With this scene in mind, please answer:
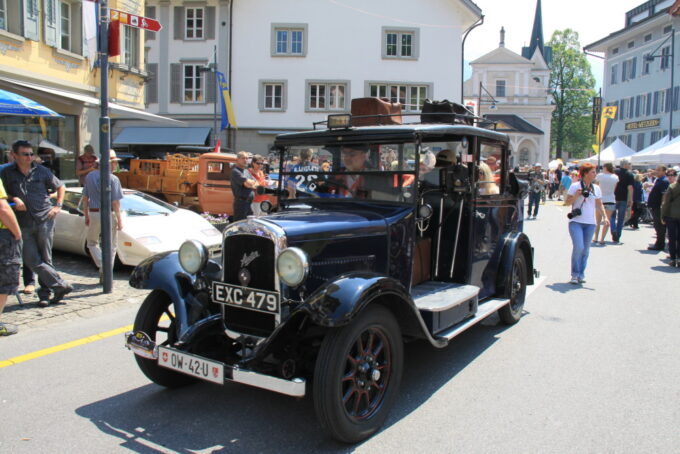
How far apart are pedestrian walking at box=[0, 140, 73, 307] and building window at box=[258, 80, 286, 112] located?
2331cm

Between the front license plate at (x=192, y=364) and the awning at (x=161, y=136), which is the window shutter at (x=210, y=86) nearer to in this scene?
the awning at (x=161, y=136)

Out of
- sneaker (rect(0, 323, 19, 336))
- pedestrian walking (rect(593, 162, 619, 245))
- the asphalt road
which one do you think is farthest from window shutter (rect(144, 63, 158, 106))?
sneaker (rect(0, 323, 19, 336))

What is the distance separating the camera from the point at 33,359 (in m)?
4.85

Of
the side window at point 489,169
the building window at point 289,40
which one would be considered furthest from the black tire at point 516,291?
the building window at point 289,40

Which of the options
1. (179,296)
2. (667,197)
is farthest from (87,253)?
(667,197)

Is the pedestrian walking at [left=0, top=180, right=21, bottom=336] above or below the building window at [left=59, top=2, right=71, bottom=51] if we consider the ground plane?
below

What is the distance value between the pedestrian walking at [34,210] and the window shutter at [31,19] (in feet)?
25.8

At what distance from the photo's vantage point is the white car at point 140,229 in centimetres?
823

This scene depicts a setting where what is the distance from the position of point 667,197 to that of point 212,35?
79.2ft

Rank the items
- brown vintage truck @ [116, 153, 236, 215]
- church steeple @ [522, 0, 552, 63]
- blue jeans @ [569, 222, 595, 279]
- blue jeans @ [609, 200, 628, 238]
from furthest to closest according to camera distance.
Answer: church steeple @ [522, 0, 552, 63] → brown vintage truck @ [116, 153, 236, 215] → blue jeans @ [609, 200, 628, 238] → blue jeans @ [569, 222, 595, 279]

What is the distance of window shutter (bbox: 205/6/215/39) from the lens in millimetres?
28891

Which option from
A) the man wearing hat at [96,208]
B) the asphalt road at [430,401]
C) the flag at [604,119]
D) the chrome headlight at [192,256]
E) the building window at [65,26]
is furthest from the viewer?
the flag at [604,119]

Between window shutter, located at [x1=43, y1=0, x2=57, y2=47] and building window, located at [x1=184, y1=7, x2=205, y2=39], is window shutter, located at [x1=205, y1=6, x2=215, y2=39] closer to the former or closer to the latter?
building window, located at [x1=184, y1=7, x2=205, y2=39]

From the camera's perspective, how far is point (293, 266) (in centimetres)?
339
